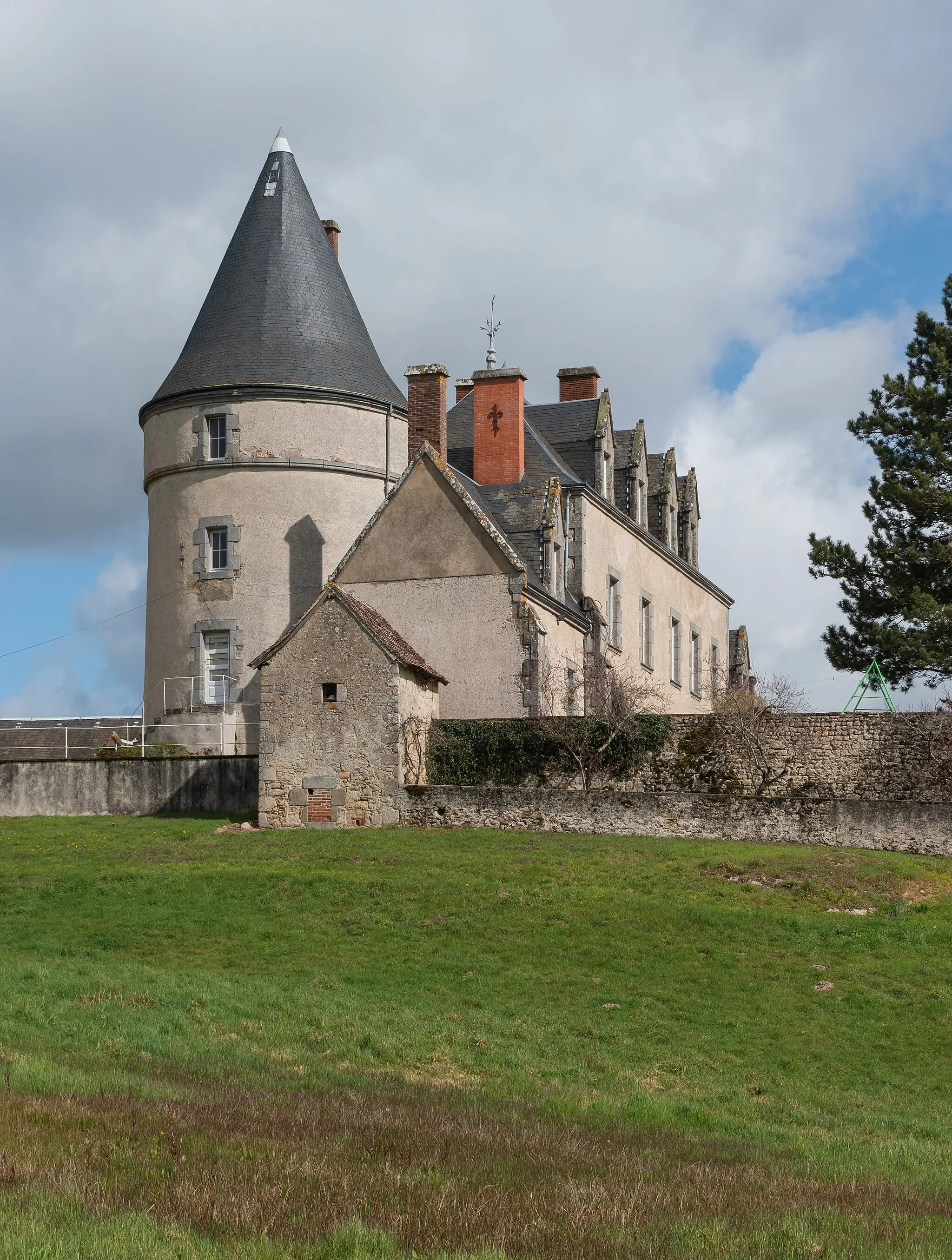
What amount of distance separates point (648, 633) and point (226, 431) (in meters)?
13.0

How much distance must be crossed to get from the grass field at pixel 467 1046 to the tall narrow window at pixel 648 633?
15.5m

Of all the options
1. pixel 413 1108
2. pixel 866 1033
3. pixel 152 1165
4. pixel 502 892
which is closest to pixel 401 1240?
pixel 152 1165

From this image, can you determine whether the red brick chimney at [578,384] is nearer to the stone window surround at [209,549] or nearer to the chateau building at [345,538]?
the chateau building at [345,538]

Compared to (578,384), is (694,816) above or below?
below

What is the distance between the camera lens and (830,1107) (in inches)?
490

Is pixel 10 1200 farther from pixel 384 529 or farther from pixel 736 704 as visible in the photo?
pixel 384 529

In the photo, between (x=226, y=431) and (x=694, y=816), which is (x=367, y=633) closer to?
(x=694, y=816)

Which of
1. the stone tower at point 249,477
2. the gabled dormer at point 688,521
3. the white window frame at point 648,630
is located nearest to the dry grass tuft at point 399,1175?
the stone tower at point 249,477

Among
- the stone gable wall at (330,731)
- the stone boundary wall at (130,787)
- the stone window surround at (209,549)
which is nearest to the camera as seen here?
the stone gable wall at (330,731)

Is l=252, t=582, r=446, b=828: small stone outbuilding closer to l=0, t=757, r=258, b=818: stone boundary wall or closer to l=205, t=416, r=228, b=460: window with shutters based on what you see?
l=0, t=757, r=258, b=818: stone boundary wall

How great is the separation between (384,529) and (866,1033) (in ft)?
60.6

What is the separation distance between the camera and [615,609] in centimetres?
3747

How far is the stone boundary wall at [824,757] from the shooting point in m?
26.9

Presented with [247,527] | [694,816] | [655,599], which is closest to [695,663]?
[655,599]
